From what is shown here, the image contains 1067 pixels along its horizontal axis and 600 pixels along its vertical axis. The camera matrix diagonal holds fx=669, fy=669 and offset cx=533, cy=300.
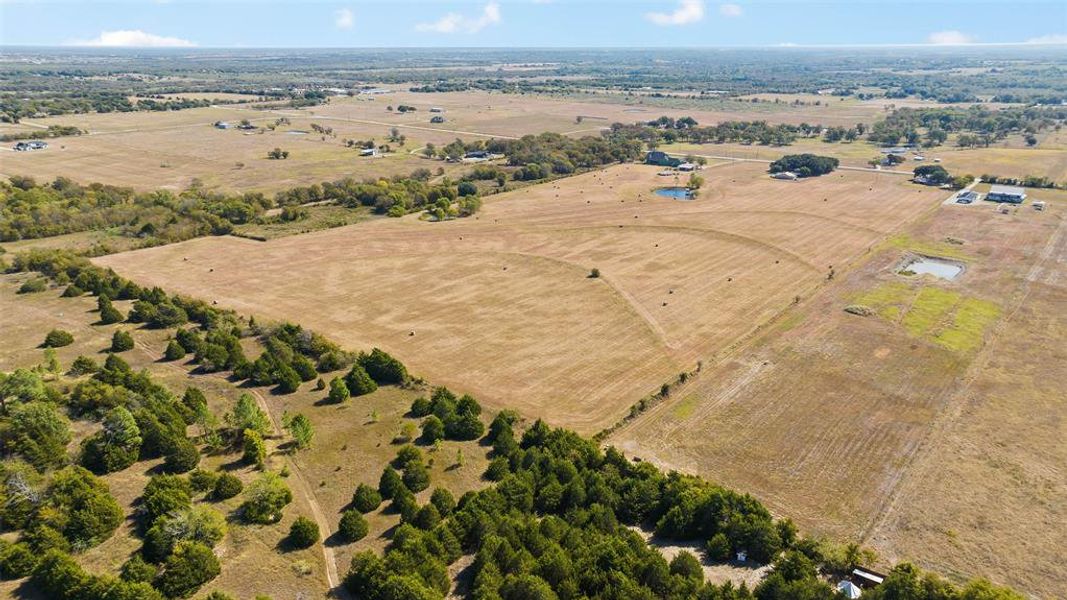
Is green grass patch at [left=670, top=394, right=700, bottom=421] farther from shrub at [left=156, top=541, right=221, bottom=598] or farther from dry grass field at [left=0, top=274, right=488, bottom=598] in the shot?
shrub at [left=156, top=541, right=221, bottom=598]

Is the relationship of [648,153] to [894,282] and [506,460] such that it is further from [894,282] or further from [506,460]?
[506,460]

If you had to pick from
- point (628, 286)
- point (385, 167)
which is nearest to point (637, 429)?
point (628, 286)

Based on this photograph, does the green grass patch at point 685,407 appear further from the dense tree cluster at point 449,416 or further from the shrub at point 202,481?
the shrub at point 202,481

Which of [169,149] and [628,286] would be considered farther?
[169,149]

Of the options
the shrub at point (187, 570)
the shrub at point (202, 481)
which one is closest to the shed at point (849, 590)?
the shrub at point (187, 570)

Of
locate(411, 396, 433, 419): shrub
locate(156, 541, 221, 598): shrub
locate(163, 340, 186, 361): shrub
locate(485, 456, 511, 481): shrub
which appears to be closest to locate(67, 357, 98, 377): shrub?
locate(163, 340, 186, 361): shrub

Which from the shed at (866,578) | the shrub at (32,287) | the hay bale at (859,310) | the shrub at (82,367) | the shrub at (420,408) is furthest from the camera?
the shrub at (32,287)
